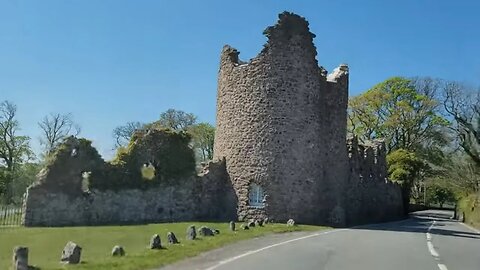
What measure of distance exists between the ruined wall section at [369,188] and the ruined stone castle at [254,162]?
97.0 inches

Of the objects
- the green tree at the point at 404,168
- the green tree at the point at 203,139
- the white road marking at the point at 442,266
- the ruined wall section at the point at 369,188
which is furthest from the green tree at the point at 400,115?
the white road marking at the point at 442,266

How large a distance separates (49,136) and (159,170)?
119 feet

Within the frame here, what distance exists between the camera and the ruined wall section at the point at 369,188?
35.5 metres

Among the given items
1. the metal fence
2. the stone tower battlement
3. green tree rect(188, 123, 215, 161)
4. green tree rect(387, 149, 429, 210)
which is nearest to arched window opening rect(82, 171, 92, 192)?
the metal fence

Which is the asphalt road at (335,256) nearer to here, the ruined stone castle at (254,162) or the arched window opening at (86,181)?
the ruined stone castle at (254,162)

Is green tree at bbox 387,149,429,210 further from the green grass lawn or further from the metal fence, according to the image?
the metal fence

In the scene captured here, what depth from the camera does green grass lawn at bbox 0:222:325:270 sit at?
12273 mm

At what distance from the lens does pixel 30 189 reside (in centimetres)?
2775

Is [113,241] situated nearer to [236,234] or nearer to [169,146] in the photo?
[236,234]

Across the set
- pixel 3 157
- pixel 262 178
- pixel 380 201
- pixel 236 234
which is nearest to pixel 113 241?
pixel 236 234

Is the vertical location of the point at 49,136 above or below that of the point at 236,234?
above

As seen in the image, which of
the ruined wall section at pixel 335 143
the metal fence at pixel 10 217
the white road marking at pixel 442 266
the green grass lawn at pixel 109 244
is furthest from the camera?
the ruined wall section at pixel 335 143

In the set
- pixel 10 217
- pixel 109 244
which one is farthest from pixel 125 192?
pixel 109 244

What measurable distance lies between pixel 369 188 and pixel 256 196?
11.8 meters
